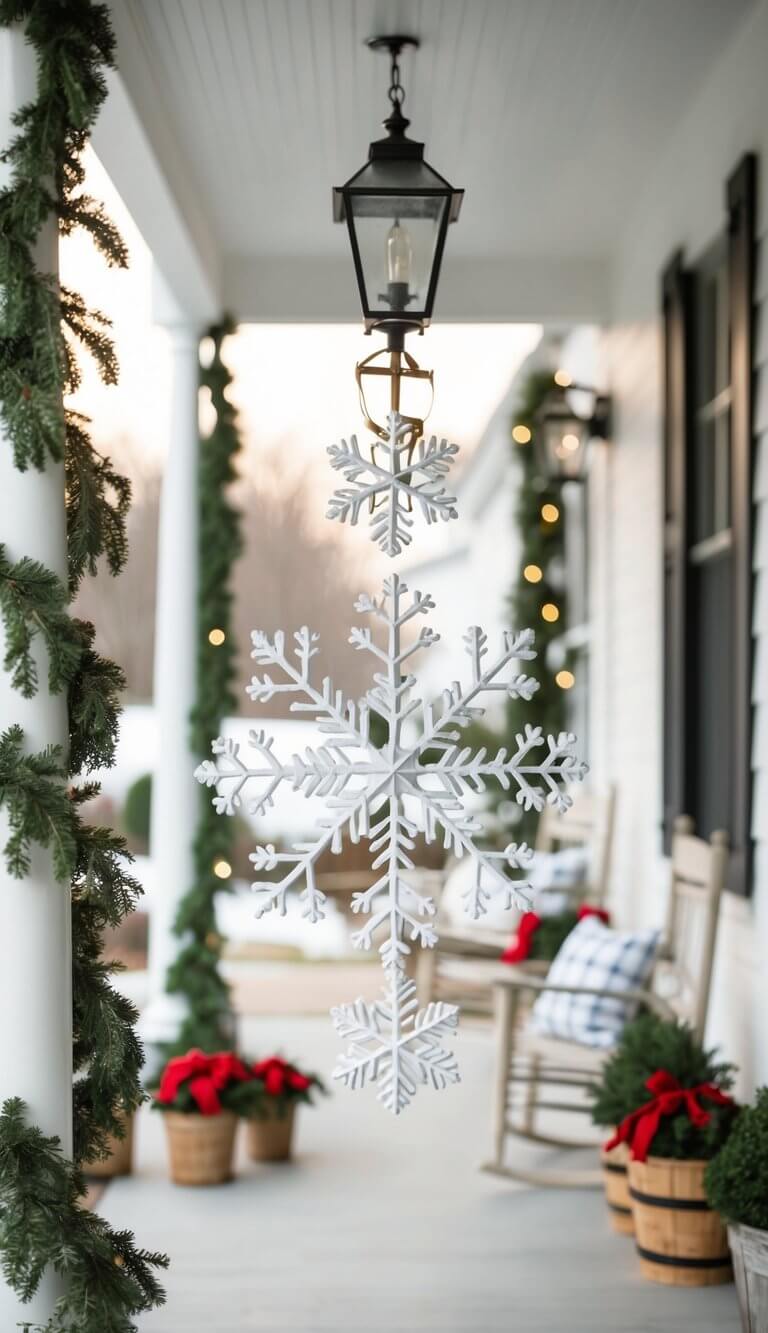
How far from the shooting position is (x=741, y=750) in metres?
3.88

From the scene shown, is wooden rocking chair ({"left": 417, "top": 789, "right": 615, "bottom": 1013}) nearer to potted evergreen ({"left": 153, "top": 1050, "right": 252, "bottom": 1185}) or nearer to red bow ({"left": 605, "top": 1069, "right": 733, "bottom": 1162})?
potted evergreen ({"left": 153, "top": 1050, "right": 252, "bottom": 1185})

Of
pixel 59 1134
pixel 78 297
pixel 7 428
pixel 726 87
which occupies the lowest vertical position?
pixel 59 1134

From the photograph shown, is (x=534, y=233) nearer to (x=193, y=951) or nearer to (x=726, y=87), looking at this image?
(x=726, y=87)

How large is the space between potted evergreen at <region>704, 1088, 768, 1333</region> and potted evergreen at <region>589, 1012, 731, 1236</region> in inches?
19.9

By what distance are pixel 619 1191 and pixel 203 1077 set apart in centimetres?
136

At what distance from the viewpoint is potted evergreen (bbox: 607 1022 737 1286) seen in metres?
3.53

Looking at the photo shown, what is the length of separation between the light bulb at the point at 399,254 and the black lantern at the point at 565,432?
11.8 ft

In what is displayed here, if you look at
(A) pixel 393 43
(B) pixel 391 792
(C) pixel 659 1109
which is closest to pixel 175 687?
(A) pixel 393 43

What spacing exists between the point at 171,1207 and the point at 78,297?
9.03 feet

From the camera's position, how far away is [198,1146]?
14.9 feet

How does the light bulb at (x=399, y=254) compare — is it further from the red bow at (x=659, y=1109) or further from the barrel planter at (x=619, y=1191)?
the barrel planter at (x=619, y=1191)

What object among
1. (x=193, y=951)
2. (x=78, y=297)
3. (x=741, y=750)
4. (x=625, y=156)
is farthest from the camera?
(x=193, y=951)

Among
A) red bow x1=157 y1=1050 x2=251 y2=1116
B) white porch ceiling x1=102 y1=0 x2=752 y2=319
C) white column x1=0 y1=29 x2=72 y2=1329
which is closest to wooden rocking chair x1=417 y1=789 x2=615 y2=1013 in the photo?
red bow x1=157 y1=1050 x2=251 y2=1116

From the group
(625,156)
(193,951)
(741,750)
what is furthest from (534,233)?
(193,951)
